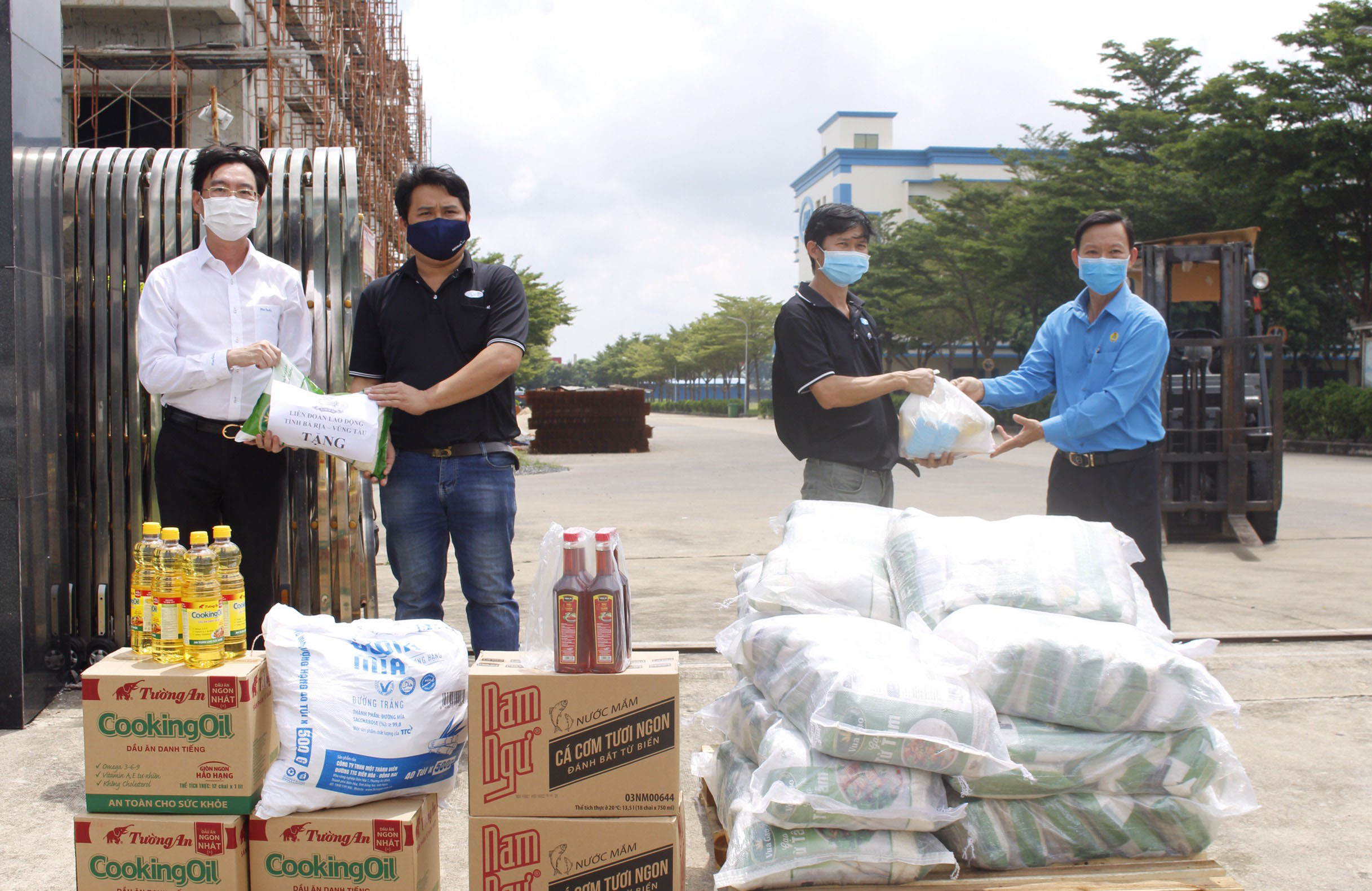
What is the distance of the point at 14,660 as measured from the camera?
3850mm

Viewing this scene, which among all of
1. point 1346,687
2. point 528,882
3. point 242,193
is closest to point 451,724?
point 528,882

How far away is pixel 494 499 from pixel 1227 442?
24.0 ft

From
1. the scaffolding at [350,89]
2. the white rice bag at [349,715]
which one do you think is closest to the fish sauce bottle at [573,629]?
the white rice bag at [349,715]

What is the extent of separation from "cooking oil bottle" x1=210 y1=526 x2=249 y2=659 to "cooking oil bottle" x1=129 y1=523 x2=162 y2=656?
16 cm

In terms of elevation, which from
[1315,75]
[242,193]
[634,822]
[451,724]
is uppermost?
[1315,75]

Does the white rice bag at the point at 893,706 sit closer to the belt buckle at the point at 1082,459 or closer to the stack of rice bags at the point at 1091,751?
the stack of rice bags at the point at 1091,751

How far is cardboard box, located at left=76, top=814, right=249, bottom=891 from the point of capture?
2312mm

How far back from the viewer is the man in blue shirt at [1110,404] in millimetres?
3766

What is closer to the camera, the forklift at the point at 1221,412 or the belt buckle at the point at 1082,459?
the belt buckle at the point at 1082,459

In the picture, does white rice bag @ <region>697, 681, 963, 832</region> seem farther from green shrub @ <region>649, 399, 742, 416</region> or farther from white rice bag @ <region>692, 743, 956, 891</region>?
green shrub @ <region>649, 399, 742, 416</region>

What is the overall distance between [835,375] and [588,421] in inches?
756

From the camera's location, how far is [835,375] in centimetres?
353

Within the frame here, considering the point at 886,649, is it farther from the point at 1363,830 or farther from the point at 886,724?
the point at 1363,830

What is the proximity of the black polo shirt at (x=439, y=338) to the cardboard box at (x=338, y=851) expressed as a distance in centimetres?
142
